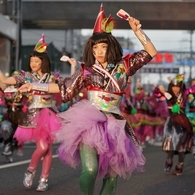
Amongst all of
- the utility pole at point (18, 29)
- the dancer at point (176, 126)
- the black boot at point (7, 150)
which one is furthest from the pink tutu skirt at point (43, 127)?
the utility pole at point (18, 29)

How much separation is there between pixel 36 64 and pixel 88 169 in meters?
3.70

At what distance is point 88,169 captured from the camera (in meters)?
5.95

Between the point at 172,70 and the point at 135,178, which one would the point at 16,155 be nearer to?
the point at 135,178

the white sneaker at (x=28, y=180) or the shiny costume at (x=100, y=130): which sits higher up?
the shiny costume at (x=100, y=130)

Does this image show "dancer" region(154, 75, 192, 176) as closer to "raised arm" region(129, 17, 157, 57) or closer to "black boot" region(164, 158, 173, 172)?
"black boot" region(164, 158, 173, 172)

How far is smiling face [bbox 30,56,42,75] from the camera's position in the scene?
9.39 metres

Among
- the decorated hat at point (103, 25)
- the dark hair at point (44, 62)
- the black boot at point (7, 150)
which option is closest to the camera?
the decorated hat at point (103, 25)

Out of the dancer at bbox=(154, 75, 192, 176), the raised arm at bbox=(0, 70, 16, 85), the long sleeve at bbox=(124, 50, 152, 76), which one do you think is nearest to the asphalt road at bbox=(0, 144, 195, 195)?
the dancer at bbox=(154, 75, 192, 176)

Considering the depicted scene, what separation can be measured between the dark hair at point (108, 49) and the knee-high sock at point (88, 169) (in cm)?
95

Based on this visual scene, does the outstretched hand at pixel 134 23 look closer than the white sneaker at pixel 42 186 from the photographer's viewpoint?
Yes

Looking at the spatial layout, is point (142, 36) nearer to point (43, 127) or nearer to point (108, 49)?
point (108, 49)

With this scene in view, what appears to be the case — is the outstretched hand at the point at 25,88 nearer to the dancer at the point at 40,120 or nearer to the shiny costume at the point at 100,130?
the shiny costume at the point at 100,130

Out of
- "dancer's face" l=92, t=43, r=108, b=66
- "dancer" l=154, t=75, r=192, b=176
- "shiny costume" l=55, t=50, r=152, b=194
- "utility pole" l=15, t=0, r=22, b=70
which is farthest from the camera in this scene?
"utility pole" l=15, t=0, r=22, b=70

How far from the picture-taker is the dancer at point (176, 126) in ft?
38.8
